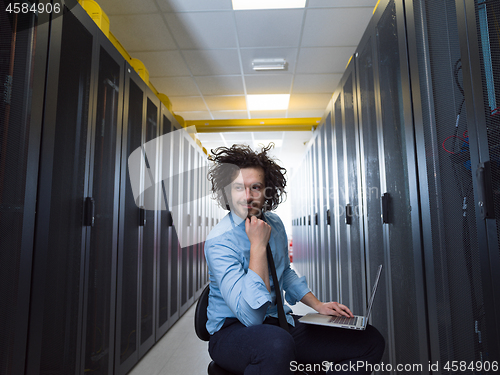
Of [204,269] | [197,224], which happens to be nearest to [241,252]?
[197,224]

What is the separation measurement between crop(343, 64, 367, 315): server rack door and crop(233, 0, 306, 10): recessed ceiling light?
2.56ft

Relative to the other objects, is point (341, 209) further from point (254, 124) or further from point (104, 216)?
point (254, 124)

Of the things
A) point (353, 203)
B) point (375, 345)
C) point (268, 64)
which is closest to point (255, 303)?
point (375, 345)

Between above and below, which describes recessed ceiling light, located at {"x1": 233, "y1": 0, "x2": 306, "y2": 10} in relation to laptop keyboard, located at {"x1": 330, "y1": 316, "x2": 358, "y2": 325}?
above

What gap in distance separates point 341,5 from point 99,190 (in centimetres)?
229

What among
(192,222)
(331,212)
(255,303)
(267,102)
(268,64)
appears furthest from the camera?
(267,102)

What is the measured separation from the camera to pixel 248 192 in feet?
4.52

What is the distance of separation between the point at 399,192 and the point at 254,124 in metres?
3.87

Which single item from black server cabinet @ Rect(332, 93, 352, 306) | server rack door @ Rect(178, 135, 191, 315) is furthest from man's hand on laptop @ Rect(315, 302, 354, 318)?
server rack door @ Rect(178, 135, 191, 315)

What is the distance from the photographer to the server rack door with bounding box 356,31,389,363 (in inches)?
68.6

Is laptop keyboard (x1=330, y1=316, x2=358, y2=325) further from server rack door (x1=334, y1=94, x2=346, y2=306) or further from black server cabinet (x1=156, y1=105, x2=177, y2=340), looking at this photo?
black server cabinet (x1=156, y1=105, x2=177, y2=340)

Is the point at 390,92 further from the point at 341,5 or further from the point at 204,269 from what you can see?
the point at 204,269

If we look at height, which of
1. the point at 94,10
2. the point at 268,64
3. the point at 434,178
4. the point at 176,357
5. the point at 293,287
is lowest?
the point at 176,357

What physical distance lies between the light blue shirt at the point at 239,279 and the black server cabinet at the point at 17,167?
645 millimetres
